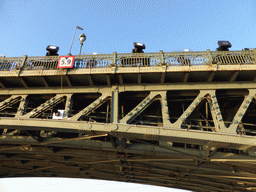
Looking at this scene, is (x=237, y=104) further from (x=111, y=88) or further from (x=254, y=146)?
(x=111, y=88)

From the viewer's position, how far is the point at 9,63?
11.3 m

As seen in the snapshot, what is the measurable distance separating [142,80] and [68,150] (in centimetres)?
635

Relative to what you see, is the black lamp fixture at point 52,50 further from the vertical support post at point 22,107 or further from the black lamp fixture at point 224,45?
the black lamp fixture at point 224,45

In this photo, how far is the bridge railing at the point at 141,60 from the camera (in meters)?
10.0

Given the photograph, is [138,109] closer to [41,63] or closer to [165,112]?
[165,112]

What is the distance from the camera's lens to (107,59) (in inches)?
416

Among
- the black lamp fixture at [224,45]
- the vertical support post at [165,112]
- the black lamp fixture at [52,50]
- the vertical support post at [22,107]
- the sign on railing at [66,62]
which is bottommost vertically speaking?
the vertical support post at [165,112]

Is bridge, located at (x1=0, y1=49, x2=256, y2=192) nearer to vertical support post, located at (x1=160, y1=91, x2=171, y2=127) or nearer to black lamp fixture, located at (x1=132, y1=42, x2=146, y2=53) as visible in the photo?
vertical support post, located at (x1=160, y1=91, x2=171, y2=127)

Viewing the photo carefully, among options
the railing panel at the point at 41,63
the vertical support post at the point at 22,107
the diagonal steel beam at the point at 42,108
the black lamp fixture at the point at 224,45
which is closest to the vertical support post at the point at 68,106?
the diagonal steel beam at the point at 42,108

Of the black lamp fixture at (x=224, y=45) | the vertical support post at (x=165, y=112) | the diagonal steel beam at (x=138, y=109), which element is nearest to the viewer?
the vertical support post at (x=165, y=112)

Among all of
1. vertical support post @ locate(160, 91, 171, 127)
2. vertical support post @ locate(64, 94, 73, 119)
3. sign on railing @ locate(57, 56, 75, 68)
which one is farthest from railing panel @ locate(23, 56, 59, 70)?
vertical support post @ locate(160, 91, 171, 127)

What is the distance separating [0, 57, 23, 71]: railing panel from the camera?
11.1 meters

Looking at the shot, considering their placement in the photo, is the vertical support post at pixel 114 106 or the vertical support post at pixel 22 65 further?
the vertical support post at pixel 22 65

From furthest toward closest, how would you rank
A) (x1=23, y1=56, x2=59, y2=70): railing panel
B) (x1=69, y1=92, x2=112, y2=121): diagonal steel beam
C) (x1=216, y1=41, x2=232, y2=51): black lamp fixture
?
(x1=216, y1=41, x2=232, y2=51): black lamp fixture
(x1=23, y1=56, x2=59, y2=70): railing panel
(x1=69, y1=92, x2=112, y2=121): diagonal steel beam
